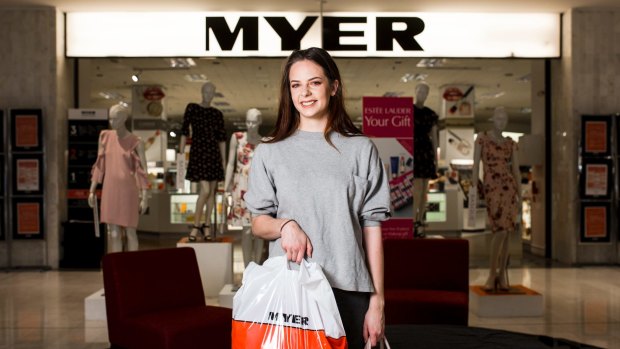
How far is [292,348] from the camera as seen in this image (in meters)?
1.49

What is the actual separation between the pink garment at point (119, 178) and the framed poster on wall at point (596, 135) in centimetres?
585

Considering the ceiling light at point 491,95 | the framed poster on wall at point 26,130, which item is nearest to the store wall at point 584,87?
the ceiling light at point 491,95

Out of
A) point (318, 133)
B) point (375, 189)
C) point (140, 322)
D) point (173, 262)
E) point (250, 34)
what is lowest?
point (140, 322)

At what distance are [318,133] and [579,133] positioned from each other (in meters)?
7.93

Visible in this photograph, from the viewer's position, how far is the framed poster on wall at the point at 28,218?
8.57 m

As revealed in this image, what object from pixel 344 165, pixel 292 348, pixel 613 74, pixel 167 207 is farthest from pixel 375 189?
pixel 167 207

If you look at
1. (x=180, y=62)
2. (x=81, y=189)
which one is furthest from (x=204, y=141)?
(x=180, y=62)

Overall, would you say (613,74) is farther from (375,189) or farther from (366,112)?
(375,189)

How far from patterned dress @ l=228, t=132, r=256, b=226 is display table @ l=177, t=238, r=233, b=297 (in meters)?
0.38

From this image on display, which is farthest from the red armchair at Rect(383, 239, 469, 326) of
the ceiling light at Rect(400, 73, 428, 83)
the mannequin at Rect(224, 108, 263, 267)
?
the ceiling light at Rect(400, 73, 428, 83)

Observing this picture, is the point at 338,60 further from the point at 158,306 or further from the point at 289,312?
the point at 289,312

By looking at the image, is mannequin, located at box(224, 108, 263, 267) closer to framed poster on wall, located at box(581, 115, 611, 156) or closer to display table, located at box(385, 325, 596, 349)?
display table, located at box(385, 325, 596, 349)

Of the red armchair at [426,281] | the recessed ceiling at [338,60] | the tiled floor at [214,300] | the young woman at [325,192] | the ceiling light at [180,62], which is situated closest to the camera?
the young woman at [325,192]

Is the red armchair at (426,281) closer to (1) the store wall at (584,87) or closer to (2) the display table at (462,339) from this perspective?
(2) the display table at (462,339)
